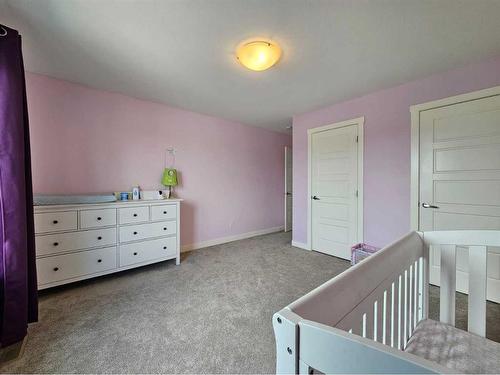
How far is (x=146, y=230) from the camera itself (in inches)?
103

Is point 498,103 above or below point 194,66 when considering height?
below

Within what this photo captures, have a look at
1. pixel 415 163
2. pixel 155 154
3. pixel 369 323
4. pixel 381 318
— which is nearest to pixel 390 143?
pixel 415 163

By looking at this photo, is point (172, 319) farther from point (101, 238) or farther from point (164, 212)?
point (164, 212)

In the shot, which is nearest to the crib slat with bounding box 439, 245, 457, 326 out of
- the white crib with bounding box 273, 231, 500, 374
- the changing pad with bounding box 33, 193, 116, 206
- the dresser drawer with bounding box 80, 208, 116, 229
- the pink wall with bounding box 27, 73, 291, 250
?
the white crib with bounding box 273, 231, 500, 374

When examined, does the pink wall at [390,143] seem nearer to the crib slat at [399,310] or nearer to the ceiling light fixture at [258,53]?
the ceiling light fixture at [258,53]

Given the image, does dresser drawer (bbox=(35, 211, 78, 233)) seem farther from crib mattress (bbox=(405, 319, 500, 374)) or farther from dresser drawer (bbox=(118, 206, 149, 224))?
crib mattress (bbox=(405, 319, 500, 374))

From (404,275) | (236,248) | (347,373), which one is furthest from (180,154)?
(347,373)

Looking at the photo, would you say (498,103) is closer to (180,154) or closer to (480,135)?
(480,135)

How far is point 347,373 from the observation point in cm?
45

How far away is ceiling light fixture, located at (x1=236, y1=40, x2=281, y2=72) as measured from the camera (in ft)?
5.79

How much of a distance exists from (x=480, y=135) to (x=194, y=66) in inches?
109

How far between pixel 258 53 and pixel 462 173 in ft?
7.31

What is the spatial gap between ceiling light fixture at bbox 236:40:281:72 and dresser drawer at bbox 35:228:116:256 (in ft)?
7.13

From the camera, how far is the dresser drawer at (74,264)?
2.04m
